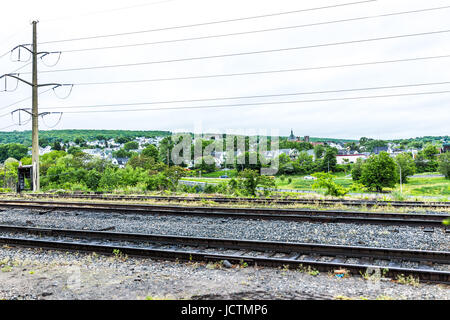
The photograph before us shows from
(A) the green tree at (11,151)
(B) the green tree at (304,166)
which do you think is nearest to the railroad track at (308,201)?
(B) the green tree at (304,166)

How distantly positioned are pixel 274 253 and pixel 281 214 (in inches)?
168

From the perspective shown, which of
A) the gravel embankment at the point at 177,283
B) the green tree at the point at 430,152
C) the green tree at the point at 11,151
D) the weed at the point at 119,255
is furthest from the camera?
the green tree at the point at 11,151

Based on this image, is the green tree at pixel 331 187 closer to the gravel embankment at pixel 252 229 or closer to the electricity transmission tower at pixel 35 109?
the gravel embankment at pixel 252 229

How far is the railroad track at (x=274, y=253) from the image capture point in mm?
6406

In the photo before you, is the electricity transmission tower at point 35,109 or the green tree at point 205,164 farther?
the green tree at point 205,164

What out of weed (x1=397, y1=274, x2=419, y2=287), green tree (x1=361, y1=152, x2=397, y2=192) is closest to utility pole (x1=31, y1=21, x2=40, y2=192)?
weed (x1=397, y1=274, x2=419, y2=287)

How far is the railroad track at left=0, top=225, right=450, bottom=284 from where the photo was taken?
641 centimetres

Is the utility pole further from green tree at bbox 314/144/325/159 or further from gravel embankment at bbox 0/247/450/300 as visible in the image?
green tree at bbox 314/144/325/159

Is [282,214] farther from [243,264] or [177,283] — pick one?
[177,283]

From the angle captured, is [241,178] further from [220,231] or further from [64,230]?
[64,230]

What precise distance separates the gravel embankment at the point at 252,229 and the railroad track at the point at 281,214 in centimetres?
33
